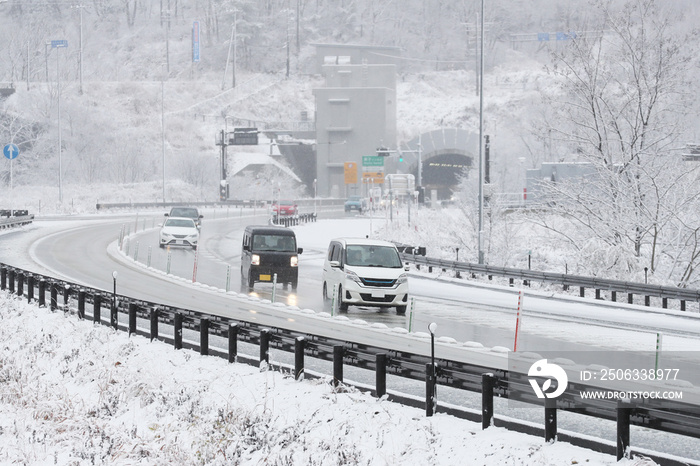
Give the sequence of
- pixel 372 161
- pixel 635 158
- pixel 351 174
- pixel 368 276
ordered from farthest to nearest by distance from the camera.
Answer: pixel 351 174, pixel 372 161, pixel 635 158, pixel 368 276

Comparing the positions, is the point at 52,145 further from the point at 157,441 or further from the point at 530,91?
the point at 157,441

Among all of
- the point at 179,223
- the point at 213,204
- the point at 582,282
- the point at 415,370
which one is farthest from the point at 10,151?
the point at 415,370

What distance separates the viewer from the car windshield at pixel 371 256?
74.4ft

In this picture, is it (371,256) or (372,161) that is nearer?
(371,256)

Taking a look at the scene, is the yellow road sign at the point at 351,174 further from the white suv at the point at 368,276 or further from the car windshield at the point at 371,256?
the car windshield at the point at 371,256

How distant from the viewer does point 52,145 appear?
118625mm

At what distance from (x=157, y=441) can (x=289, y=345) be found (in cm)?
266

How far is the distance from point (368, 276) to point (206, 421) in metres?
9.88

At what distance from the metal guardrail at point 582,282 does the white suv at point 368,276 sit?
24.0ft

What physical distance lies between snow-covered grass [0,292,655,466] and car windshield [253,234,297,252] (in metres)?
11.2

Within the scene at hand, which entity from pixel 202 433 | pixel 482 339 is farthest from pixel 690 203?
pixel 202 433

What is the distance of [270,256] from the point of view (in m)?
28.1

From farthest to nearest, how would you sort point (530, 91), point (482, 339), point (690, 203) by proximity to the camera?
point (530, 91) < point (690, 203) < point (482, 339)

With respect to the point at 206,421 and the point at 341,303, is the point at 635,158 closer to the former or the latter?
the point at 341,303
